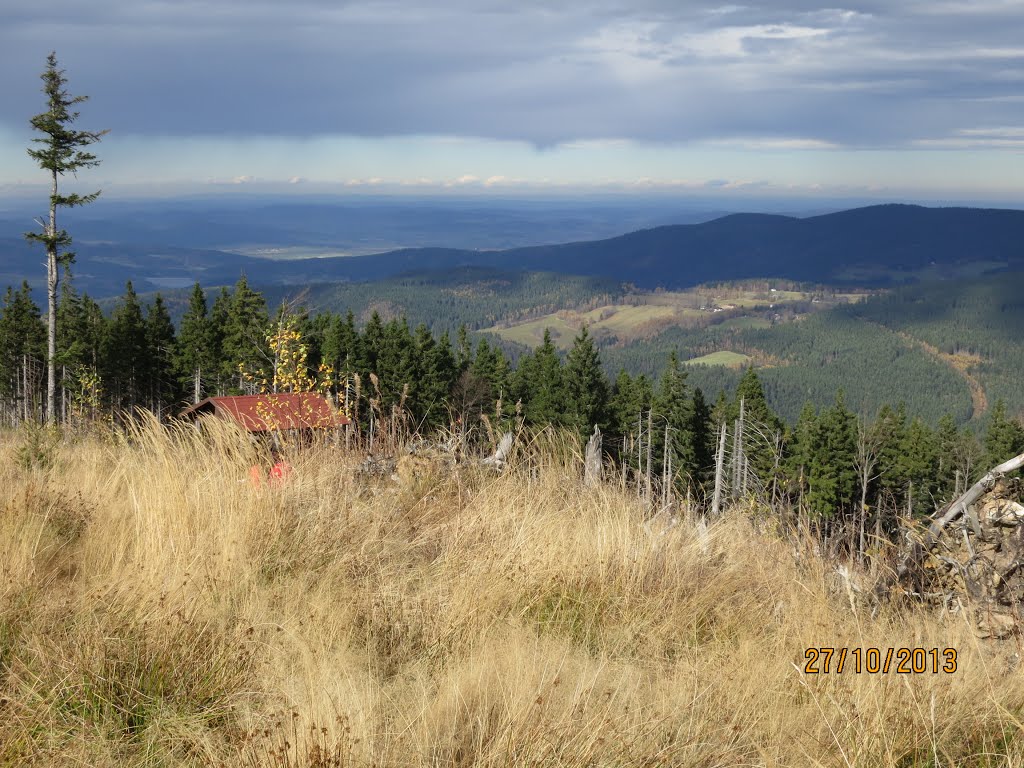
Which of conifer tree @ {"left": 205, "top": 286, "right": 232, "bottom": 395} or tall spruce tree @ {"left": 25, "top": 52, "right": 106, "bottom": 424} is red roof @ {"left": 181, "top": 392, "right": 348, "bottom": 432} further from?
conifer tree @ {"left": 205, "top": 286, "right": 232, "bottom": 395}

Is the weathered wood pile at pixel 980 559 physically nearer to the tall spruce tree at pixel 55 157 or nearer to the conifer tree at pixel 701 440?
the tall spruce tree at pixel 55 157

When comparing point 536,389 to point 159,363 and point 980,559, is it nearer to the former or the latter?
point 159,363

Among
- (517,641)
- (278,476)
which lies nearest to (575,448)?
(278,476)

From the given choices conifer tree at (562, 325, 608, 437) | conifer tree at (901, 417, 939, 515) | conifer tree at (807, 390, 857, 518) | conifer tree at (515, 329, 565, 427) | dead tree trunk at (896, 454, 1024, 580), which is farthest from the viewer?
conifer tree at (901, 417, 939, 515)

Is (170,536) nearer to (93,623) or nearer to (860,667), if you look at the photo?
(93,623)

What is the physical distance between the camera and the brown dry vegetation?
2477 mm

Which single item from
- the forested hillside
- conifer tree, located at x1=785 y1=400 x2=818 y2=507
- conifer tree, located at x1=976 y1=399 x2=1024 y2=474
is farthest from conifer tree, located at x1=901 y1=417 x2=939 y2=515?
conifer tree, located at x1=785 y1=400 x2=818 y2=507

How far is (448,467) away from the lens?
5832mm

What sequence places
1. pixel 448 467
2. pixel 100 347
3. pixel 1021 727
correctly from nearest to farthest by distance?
pixel 1021 727 < pixel 448 467 < pixel 100 347

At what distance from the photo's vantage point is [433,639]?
330cm

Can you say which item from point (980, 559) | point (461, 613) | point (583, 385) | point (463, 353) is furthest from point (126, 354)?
point (980, 559)

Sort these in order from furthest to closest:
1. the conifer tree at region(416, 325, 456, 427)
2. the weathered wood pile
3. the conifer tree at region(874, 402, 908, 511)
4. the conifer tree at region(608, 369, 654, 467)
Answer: the conifer tree at region(608, 369, 654, 467) → the conifer tree at region(874, 402, 908, 511) → the conifer tree at region(416, 325, 456, 427) → the weathered wood pile

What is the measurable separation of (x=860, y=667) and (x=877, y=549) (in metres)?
1.47

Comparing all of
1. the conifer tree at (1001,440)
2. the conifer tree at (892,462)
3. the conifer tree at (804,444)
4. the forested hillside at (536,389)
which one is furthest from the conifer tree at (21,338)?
the conifer tree at (1001,440)
